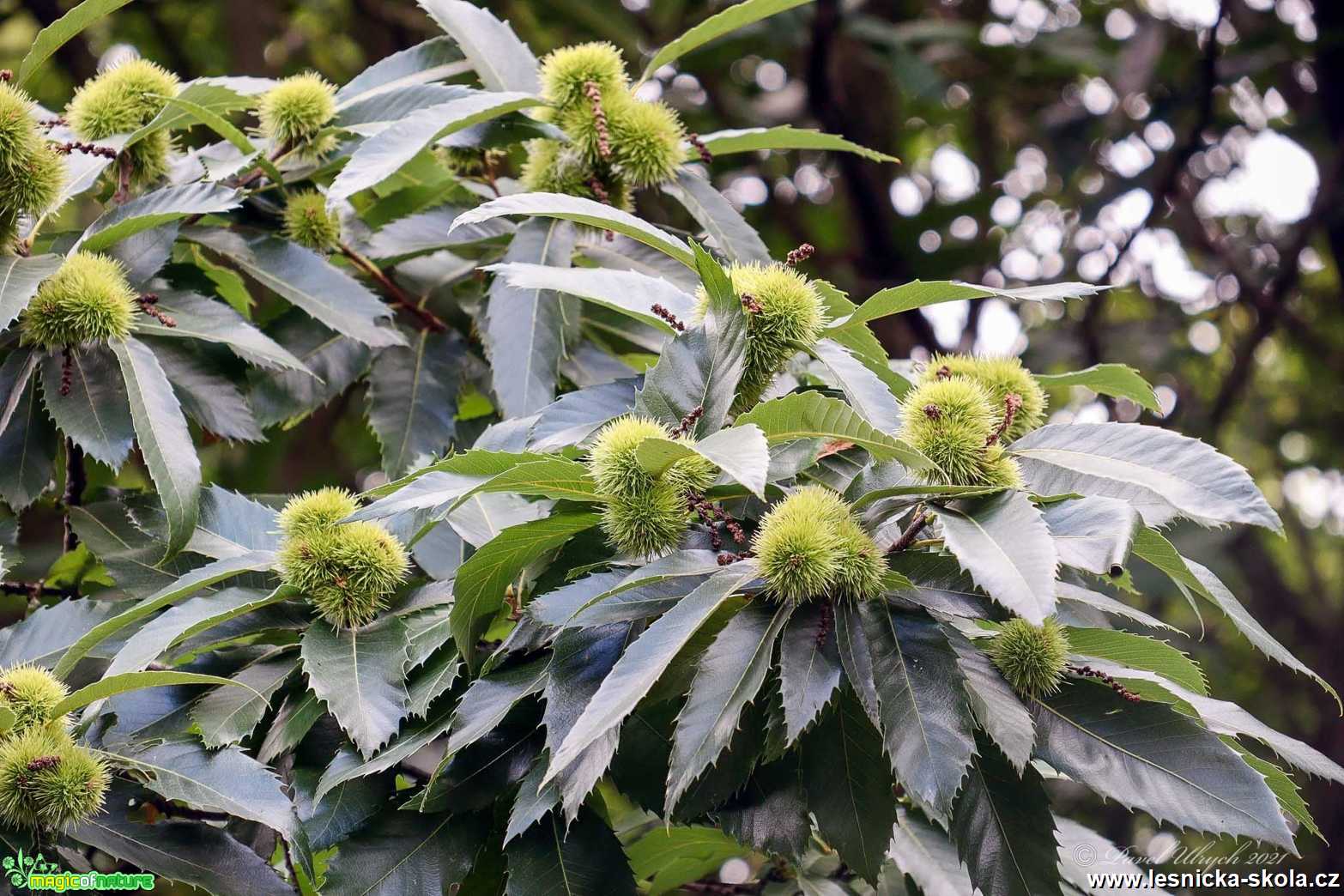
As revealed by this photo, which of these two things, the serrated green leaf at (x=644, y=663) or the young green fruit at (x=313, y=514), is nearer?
the serrated green leaf at (x=644, y=663)

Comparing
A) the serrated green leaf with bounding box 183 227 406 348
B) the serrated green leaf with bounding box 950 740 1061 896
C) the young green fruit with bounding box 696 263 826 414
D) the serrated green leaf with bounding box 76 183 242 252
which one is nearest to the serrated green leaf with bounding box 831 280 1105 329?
the young green fruit with bounding box 696 263 826 414

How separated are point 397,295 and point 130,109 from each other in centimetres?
43

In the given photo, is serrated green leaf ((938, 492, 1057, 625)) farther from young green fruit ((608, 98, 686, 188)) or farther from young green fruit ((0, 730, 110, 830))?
young green fruit ((0, 730, 110, 830))

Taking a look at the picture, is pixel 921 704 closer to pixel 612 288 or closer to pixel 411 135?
pixel 612 288

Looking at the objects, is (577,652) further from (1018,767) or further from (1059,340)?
(1059,340)

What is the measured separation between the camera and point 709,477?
1.10 m

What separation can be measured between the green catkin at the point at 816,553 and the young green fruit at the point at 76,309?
82 cm

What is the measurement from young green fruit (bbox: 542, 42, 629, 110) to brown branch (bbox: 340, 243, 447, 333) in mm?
376

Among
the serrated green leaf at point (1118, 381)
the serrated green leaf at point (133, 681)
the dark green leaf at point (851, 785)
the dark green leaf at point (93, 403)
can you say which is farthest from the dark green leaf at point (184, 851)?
the serrated green leaf at point (1118, 381)

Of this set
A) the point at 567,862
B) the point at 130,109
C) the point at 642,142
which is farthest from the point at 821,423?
the point at 130,109

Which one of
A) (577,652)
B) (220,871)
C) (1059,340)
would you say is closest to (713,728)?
(577,652)

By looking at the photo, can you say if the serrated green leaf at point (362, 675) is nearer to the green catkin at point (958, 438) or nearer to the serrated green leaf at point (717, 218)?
the green catkin at point (958, 438)

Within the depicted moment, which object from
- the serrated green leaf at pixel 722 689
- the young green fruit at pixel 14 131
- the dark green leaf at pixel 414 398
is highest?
the young green fruit at pixel 14 131

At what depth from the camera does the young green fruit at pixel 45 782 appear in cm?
107
